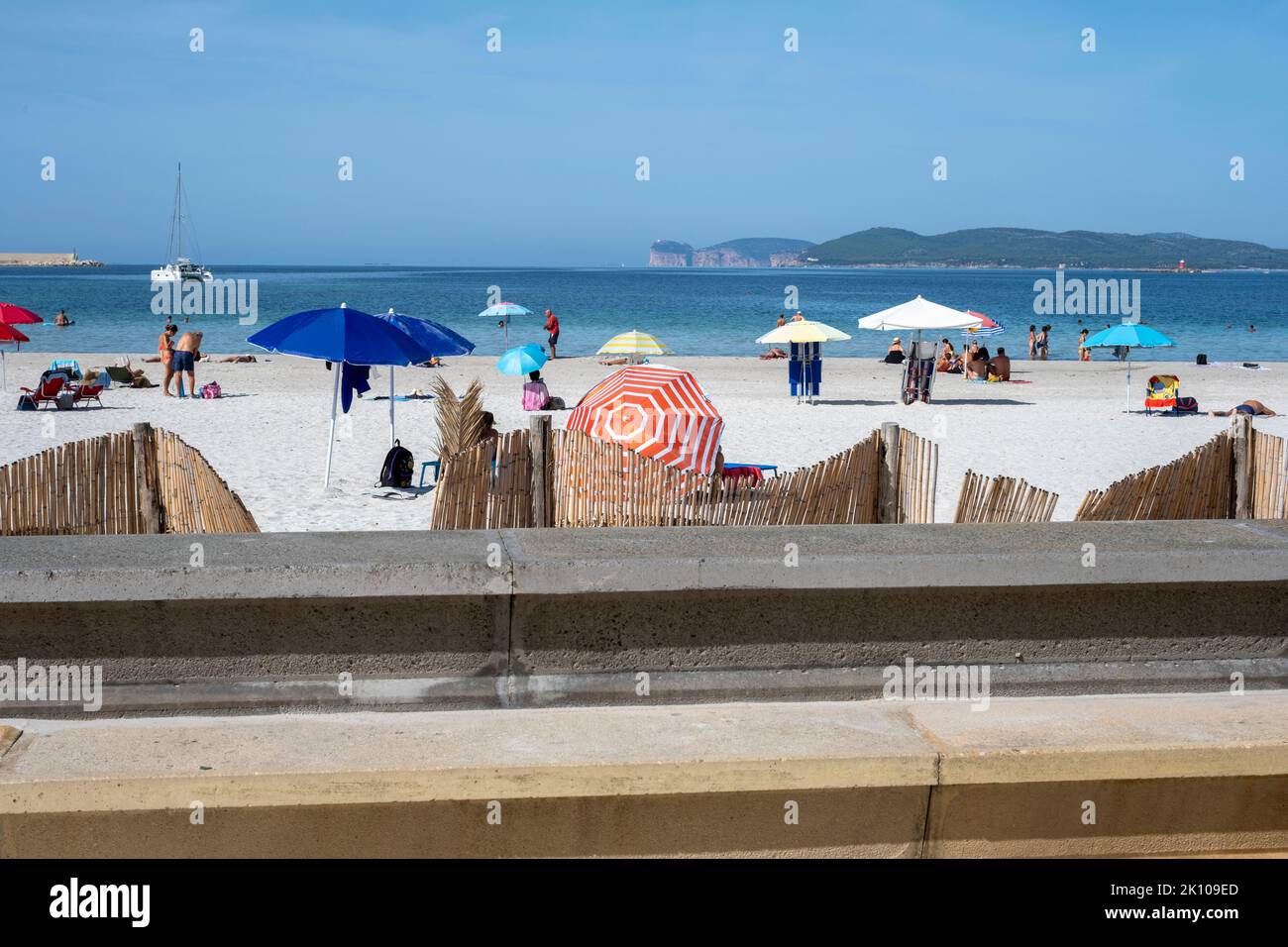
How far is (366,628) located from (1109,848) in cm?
191

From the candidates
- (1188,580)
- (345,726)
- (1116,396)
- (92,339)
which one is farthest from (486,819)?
(92,339)

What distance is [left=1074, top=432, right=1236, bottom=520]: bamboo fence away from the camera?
590cm

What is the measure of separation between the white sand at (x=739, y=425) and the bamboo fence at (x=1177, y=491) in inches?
197

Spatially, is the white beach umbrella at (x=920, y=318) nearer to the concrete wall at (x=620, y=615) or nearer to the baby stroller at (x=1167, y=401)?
the baby stroller at (x=1167, y=401)

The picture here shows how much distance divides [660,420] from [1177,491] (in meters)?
6.01

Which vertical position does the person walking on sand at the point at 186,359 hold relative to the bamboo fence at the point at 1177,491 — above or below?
above

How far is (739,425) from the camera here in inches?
800

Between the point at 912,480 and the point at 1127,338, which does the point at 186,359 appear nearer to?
the point at 1127,338

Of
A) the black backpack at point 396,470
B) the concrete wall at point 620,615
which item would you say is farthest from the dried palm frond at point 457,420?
the concrete wall at point 620,615

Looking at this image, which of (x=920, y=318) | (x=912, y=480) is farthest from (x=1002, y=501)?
(x=920, y=318)

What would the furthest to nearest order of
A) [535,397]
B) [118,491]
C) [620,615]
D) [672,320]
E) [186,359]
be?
1. [672,320]
2. [186,359]
3. [535,397]
4. [118,491]
5. [620,615]

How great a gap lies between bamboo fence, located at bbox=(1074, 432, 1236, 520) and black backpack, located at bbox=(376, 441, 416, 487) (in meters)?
8.55

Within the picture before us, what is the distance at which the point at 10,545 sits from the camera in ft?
11.7

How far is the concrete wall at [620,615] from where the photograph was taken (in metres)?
3.32
